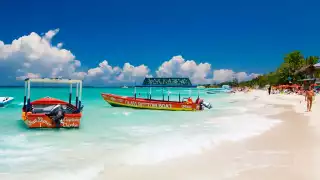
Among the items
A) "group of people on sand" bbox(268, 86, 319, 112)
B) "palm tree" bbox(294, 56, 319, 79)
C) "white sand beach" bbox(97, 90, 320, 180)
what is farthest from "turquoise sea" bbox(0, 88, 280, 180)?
"palm tree" bbox(294, 56, 319, 79)

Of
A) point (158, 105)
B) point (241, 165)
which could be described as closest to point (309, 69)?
point (158, 105)

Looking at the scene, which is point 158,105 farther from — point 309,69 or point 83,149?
point 309,69

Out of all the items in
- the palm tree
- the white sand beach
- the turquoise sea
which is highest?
the palm tree

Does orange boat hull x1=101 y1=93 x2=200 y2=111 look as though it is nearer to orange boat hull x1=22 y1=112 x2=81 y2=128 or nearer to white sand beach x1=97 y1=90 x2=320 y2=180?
orange boat hull x1=22 y1=112 x2=81 y2=128

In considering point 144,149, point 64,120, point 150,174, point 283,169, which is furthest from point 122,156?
point 64,120

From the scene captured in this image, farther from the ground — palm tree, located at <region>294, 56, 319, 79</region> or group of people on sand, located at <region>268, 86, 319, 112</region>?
palm tree, located at <region>294, 56, 319, 79</region>

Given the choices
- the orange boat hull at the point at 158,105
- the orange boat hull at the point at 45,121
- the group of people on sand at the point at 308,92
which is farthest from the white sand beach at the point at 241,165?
the orange boat hull at the point at 158,105

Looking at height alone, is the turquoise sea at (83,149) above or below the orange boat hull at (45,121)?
below

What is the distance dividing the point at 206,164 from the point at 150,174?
4.55ft

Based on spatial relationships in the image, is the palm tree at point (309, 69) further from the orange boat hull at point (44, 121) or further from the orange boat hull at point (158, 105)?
the orange boat hull at point (44, 121)

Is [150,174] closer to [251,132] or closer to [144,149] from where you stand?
[144,149]

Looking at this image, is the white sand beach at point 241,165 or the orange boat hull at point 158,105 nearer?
the white sand beach at point 241,165

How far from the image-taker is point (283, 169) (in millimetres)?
5770

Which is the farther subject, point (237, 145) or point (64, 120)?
point (64, 120)
